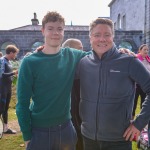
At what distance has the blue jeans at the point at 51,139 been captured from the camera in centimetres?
266

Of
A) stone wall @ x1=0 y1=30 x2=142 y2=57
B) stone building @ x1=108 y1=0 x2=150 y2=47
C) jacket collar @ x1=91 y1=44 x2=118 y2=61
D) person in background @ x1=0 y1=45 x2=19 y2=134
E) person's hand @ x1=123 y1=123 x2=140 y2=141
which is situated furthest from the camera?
stone building @ x1=108 y1=0 x2=150 y2=47

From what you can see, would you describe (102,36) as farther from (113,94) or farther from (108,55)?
(113,94)

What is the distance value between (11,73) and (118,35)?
44.7ft

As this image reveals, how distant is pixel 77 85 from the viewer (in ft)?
10.00

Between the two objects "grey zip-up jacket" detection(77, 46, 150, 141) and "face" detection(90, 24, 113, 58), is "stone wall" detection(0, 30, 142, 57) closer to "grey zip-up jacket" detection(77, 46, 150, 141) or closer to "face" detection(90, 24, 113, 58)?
"face" detection(90, 24, 113, 58)

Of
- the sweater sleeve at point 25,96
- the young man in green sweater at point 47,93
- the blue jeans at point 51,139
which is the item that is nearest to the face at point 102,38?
the young man in green sweater at point 47,93

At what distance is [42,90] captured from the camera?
2.66 metres

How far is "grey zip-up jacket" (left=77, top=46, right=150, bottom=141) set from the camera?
2594 mm

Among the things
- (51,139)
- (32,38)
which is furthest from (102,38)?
(32,38)

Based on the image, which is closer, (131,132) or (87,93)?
(131,132)

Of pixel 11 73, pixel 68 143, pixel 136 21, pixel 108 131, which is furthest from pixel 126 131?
pixel 136 21

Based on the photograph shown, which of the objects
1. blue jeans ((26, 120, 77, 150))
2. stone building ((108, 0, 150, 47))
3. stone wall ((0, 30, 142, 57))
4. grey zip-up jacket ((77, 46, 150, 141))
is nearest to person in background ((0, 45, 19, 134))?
blue jeans ((26, 120, 77, 150))

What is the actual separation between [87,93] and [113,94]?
0.27m

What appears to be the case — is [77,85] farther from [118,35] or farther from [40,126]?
[118,35]
